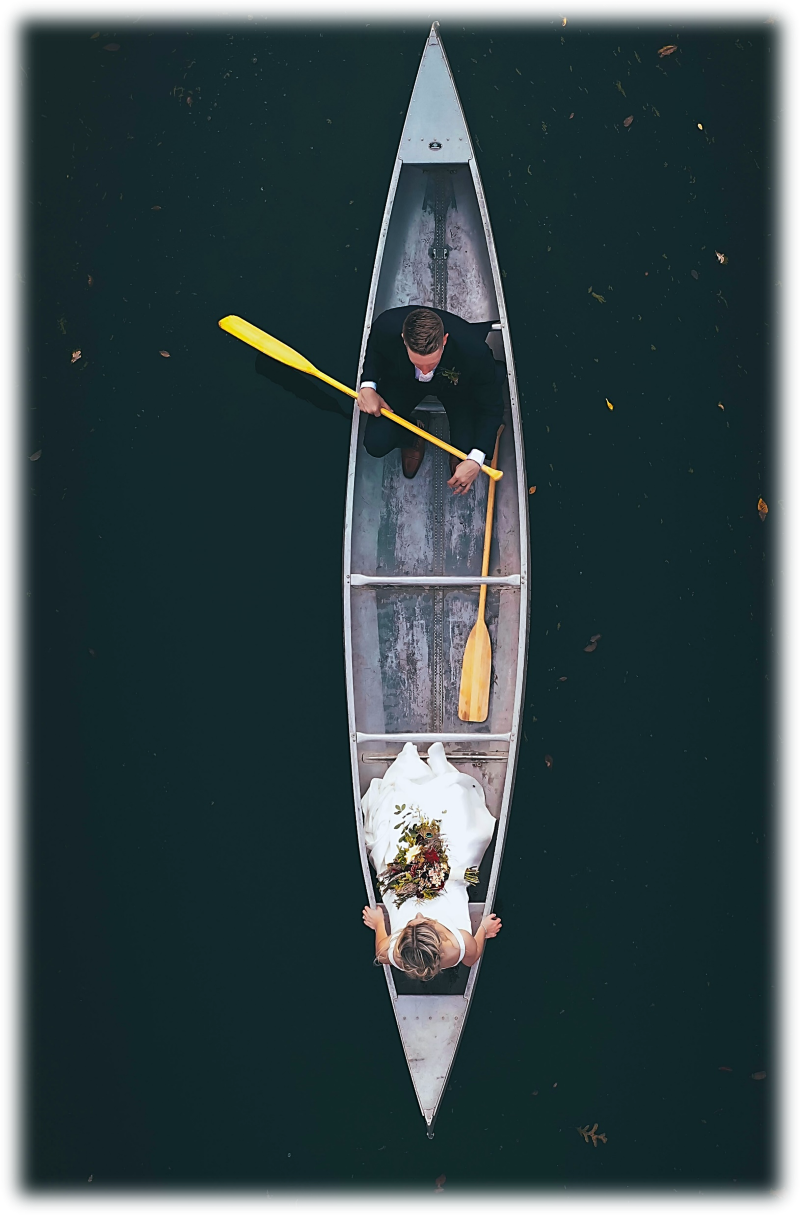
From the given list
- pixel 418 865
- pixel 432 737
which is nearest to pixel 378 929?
pixel 418 865

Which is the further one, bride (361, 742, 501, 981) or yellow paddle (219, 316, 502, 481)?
yellow paddle (219, 316, 502, 481)

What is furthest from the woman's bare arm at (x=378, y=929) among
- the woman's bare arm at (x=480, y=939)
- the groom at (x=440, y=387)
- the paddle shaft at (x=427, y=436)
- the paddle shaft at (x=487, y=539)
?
the paddle shaft at (x=427, y=436)

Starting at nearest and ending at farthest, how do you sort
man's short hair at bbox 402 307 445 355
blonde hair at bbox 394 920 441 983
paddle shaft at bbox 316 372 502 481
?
blonde hair at bbox 394 920 441 983 < man's short hair at bbox 402 307 445 355 < paddle shaft at bbox 316 372 502 481

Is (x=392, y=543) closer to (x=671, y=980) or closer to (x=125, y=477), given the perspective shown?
(x=125, y=477)

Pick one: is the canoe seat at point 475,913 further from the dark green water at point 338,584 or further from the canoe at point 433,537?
the dark green water at point 338,584

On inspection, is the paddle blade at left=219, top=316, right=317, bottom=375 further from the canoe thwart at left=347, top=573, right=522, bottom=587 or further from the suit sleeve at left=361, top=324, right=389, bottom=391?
the canoe thwart at left=347, top=573, right=522, bottom=587

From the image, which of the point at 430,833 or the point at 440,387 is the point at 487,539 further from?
the point at 430,833

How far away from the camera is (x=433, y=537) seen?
5227mm

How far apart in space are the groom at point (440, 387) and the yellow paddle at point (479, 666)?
169mm

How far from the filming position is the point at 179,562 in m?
5.52

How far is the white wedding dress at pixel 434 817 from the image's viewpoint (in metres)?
4.62

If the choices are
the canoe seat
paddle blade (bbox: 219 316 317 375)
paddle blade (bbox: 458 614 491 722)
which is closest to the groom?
paddle blade (bbox: 219 316 317 375)

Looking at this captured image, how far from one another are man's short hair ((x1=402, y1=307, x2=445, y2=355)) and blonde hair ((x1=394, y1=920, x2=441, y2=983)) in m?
2.61

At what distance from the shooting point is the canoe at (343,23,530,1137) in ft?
16.7
